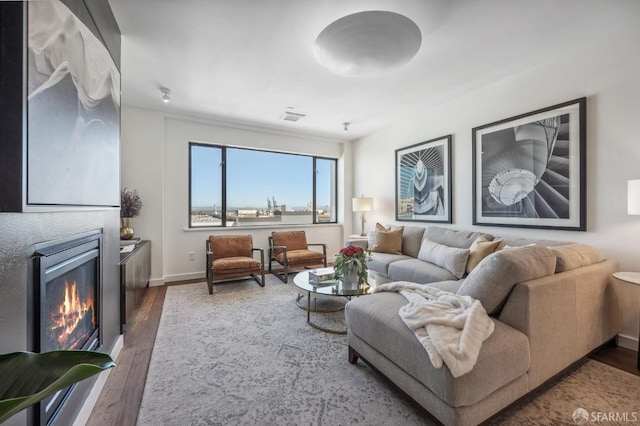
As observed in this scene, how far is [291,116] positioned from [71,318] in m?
3.63

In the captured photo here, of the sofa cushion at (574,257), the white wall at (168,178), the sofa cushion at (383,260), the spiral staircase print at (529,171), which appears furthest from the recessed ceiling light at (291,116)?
the sofa cushion at (574,257)

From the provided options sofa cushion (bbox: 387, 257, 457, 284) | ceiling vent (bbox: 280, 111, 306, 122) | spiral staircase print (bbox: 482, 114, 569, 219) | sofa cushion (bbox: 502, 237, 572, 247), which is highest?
ceiling vent (bbox: 280, 111, 306, 122)

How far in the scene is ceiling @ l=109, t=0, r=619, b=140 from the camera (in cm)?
200

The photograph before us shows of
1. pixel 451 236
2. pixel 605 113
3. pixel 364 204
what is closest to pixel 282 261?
pixel 364 204

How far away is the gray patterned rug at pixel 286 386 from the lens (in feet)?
5.08

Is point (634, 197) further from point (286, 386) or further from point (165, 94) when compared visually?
point (165, 94)

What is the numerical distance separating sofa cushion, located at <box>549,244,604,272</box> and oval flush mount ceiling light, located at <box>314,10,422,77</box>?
1822 millimetres

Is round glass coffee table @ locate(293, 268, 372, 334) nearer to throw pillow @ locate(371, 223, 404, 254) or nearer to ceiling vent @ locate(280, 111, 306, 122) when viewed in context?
throw pillow @ locate(371, 223, 404, 254)

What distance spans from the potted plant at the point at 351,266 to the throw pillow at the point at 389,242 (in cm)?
138

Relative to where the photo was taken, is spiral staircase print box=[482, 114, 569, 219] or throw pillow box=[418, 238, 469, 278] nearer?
spiral staircase print box=[482, 114, 569, 219]

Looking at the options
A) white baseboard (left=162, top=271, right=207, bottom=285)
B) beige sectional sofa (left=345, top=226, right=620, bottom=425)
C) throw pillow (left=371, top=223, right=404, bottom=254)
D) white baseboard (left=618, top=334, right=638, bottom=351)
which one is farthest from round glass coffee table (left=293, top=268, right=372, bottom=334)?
white baseboard (left=162, top=271, right=207, bottom=285)

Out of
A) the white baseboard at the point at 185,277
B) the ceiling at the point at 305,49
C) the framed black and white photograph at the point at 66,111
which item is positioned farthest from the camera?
the white baseboard at the point at 185,277

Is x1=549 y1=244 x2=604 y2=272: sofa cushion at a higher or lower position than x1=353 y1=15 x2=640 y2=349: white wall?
lower

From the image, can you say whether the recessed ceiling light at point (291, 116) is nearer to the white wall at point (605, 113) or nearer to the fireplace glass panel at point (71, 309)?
the white wall at point (605, 113)
